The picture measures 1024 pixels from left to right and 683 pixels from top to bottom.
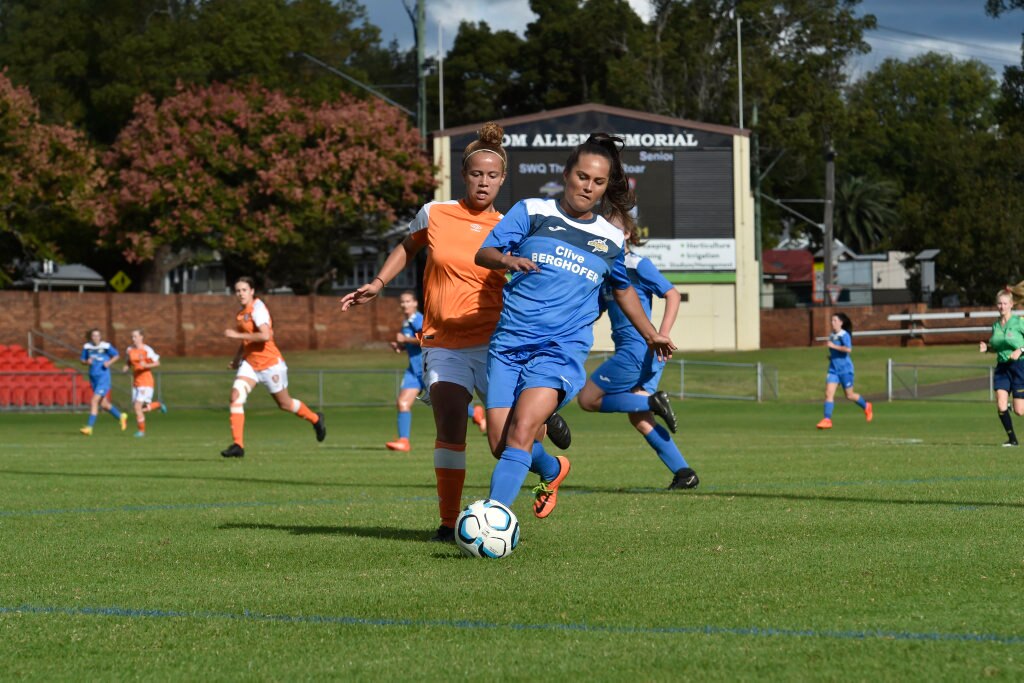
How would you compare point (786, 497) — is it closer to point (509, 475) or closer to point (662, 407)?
point (662, 407)

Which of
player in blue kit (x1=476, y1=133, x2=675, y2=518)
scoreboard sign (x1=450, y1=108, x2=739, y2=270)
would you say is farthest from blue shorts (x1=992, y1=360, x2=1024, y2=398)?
scoreboard sign (x1=450, y1=108, x2=739, y2=270)

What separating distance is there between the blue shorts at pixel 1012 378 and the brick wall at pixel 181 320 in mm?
30437

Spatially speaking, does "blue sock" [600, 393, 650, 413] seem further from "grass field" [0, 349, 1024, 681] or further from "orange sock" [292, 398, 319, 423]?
"orange sock" [292, 398, 319, 423]

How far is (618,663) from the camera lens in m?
4.73

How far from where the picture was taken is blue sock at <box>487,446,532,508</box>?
7.40m

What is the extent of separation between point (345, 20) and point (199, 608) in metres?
71.3

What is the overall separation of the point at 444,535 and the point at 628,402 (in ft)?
13.3

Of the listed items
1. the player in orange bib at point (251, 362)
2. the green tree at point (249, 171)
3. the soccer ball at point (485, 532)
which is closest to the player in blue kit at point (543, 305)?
the soccer ball at point (485, 532)

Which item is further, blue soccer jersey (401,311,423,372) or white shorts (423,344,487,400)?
blue soccer jersey (401,311,423,372)

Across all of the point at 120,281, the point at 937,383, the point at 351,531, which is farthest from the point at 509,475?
the point at 120,281

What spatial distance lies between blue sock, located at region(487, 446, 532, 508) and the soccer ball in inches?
7.2

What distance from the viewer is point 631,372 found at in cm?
1196

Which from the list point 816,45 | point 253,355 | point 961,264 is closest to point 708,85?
point 816,45

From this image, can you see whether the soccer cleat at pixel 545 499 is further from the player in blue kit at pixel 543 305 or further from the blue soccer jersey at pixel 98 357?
the blue soccer jersey at pixel 98 357
